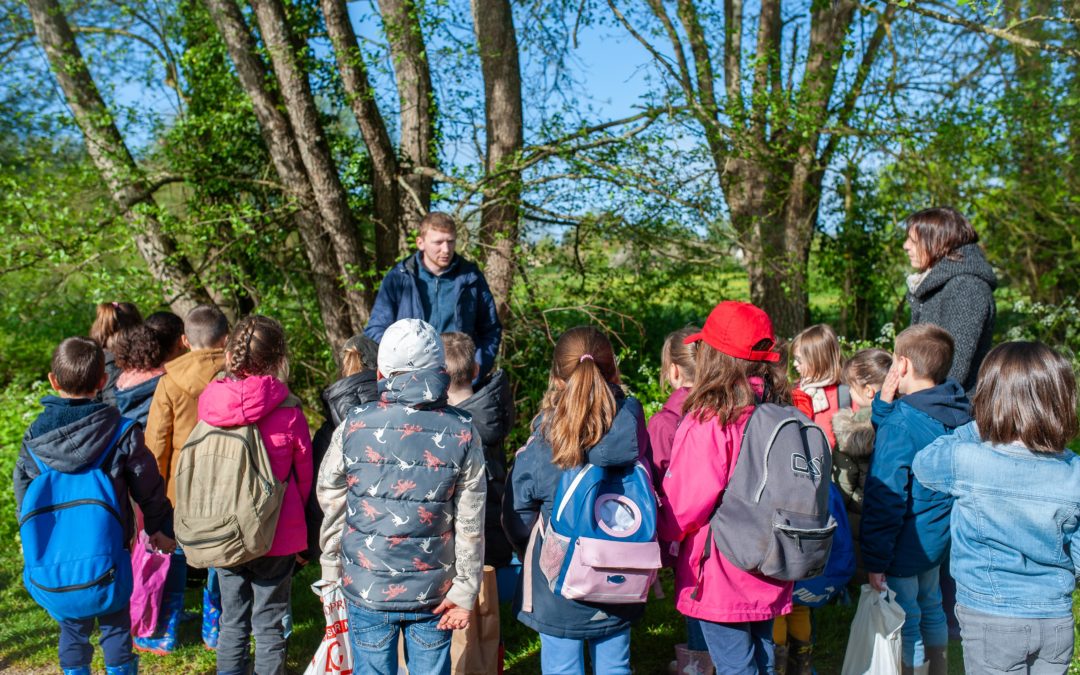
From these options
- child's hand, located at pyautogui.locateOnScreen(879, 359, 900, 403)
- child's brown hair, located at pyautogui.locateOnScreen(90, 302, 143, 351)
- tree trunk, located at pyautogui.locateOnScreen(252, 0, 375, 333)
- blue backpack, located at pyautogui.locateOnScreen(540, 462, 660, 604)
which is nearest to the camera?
blue backpack, located at pyautogui.locateOnScreen(540, 462, 660, 604)

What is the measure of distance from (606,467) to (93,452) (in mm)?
1910

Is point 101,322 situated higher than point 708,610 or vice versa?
point 101,322

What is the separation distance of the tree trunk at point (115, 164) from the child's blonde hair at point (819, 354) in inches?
193

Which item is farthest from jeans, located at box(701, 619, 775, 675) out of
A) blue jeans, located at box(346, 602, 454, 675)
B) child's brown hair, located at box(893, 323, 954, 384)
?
child's brown hair, located at box(893, 323, 954, 384)

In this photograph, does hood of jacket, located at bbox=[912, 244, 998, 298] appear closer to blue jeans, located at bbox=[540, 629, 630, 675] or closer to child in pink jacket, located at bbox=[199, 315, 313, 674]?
blue jeans, located at bbox=[540, 629, 630, 675]

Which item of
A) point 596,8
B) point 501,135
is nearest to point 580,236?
point 501,135

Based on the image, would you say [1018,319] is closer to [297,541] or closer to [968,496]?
[968,496]

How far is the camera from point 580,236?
7.20 metres

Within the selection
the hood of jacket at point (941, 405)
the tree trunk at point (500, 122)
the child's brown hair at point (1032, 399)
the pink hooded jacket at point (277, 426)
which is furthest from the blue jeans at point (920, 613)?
the tree trunk at point (500, 122)

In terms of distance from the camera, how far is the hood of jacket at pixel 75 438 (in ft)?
10.5

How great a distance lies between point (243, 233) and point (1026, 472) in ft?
18.6

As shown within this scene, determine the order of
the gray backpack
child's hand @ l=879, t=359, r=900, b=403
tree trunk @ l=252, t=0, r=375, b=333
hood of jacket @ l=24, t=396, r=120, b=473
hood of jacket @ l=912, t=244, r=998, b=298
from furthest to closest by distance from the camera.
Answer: tree trunk @ l=252, t=0, r=375, b=333 < hood of jacket @ l=912, t=244, r=998, b=298 < child's hand @ l=879, t=359, r=900, b=403 < hood of jacket @ l=24, t=396, r=120, b=473 < the gray backpack

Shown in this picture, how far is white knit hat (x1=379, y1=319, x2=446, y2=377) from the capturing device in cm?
287

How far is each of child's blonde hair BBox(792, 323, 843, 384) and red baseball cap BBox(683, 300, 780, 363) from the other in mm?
1157
